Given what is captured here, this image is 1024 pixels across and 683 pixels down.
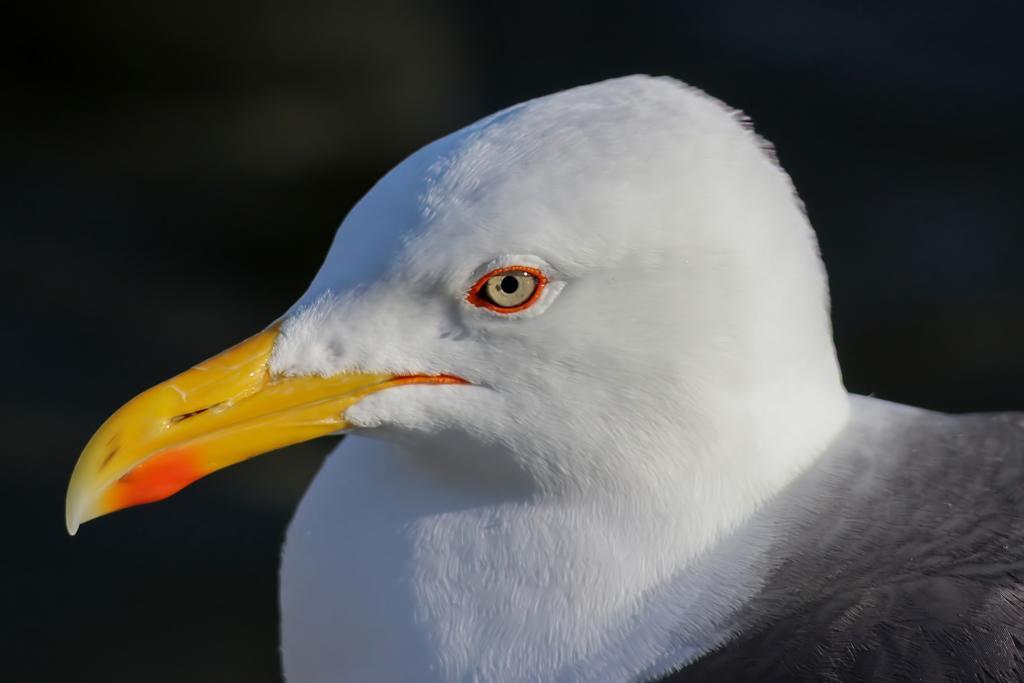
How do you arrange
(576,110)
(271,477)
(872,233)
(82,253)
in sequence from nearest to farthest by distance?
1. (576,110)
2. (271,477)
3. (82,253)
4. (872,233)

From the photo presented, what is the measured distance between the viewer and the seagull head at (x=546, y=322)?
214 cm

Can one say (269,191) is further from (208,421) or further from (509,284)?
(509,284)

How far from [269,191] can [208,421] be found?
2.30m

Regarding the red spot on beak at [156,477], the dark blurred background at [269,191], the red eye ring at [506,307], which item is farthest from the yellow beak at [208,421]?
the dark blurred background at [269,191]

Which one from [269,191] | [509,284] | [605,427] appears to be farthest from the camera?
[269,191]

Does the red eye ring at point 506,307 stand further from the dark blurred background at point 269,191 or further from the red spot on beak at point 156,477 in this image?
the dark blurred background at point 269,191

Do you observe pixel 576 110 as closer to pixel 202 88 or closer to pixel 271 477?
pixel 271 477

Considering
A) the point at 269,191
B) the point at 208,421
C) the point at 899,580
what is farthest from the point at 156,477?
the point at 269,191

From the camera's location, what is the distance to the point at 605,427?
2252 millimetres

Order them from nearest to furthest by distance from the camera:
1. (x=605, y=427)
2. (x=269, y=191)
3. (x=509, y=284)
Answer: (x=509, y=284)
(x=605, y=427)
(x=269, y=191)

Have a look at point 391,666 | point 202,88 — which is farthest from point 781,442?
point 202,88

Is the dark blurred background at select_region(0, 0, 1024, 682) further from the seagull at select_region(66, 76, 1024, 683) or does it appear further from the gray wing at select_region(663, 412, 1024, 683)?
the gray wing at select_region(663, 412, 1024, 683)

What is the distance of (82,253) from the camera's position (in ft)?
14.2

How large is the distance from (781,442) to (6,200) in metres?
2.83
